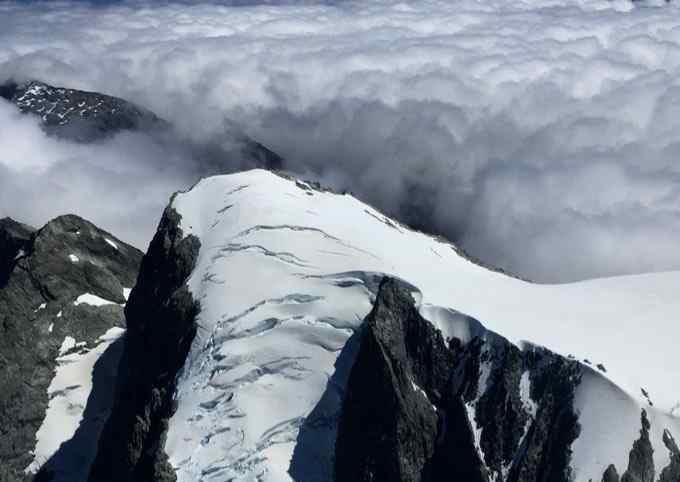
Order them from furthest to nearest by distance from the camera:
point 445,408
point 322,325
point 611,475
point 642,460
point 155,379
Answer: point 155,379, point 322,325, point 445,408, point 642,460, point 611,475

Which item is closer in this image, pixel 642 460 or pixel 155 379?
pixel 642 460

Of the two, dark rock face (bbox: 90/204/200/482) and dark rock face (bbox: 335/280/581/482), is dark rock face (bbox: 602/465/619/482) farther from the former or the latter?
dark rock face (bbox: 90/204/200/482)

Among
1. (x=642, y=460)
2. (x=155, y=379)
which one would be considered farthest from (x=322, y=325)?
(x=642, y=460)

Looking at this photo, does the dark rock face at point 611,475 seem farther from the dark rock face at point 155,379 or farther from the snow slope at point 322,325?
the dark rock face at point 155,379

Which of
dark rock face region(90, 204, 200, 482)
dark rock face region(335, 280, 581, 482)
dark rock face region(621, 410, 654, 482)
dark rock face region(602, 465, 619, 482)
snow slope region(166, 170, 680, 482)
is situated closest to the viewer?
dark rock face region(602, 465, 619, 482)

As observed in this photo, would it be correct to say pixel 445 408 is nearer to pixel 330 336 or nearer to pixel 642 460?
pixel 330 336

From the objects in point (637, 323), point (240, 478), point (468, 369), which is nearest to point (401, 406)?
point (468, 369)

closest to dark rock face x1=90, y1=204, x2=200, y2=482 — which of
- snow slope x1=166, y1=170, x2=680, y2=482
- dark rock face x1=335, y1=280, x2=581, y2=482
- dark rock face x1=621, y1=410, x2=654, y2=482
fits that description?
snow slope x1=166, y1=170, x2=680, y2=482
